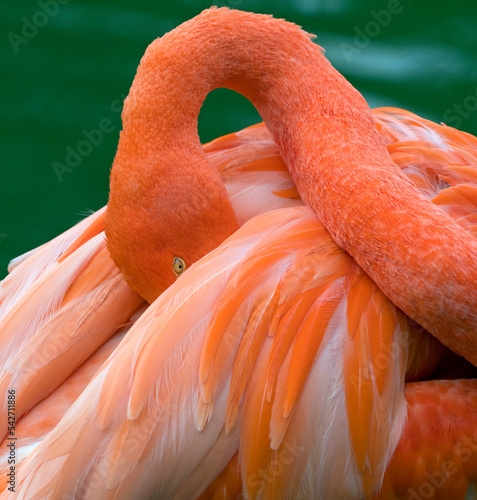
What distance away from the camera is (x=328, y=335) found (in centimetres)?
198

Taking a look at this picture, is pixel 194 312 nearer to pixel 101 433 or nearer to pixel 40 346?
pixel 101 433

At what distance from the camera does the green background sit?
159 inches

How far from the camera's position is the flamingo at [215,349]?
1.91 meters

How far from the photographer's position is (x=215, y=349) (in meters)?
1.94
